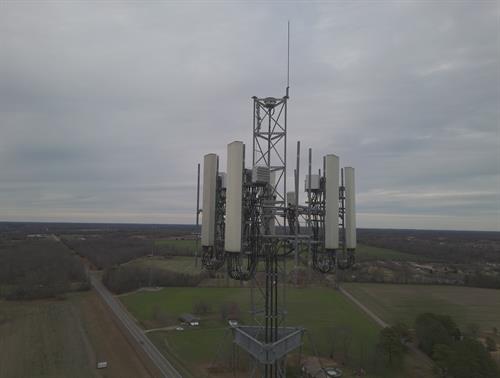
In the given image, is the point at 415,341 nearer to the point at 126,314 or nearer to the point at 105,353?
the point at 105,353

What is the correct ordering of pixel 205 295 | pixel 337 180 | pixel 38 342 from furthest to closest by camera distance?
pixel 205 295
pixel 38 342
pixel 337 180

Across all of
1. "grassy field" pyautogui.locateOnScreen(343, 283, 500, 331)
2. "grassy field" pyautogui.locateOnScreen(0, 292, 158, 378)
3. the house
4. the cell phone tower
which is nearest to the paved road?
"grassy field" pyautogui.locateOnScreen(0, 292, 158, 378)

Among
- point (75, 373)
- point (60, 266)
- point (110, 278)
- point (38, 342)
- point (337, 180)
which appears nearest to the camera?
point (337, 180)

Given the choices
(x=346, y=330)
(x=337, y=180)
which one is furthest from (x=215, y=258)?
(x=346, y=330)

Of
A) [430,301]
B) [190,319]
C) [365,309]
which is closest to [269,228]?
[190,319]

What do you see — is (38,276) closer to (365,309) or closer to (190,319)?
(190,319)

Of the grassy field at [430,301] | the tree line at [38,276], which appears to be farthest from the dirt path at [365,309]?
the tree line at [38,276]
